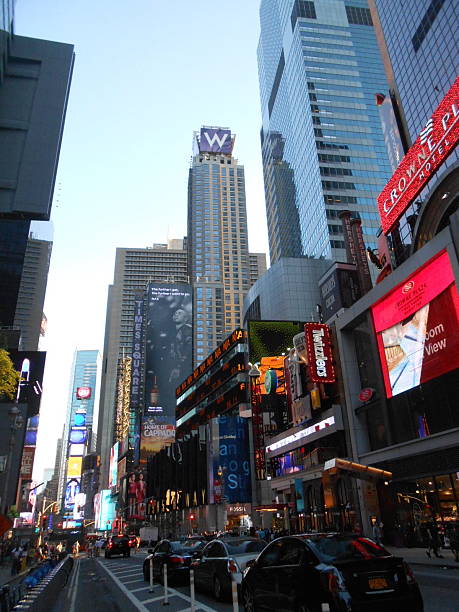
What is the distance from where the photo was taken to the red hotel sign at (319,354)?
3806 cm

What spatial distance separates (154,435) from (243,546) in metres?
133

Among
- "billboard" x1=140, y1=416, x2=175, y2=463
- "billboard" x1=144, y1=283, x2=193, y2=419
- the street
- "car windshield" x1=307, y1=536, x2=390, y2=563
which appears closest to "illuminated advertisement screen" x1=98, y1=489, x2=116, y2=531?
"billboard" x1=140, y1=416, x2=175, y2=463

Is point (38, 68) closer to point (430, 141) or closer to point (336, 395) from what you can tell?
point (430, 141)

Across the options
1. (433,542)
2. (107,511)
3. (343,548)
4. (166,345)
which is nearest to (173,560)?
(433,542)

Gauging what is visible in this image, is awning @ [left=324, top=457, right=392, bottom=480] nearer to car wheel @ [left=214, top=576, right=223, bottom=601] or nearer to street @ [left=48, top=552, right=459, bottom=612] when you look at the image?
street @ [left=48, top=552, right=459, bottom=612]

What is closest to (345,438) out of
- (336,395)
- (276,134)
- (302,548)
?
(336,395)

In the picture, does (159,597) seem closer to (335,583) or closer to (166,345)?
(335,583)

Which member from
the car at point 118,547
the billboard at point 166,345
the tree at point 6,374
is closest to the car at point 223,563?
the tree at point 6,374

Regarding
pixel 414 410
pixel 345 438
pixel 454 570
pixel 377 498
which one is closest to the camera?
pixel 454 570

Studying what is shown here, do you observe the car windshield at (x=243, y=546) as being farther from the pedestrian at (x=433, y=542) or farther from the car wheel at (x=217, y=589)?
the pedestrian at (x=433, y=542)

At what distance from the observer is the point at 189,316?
16400cm

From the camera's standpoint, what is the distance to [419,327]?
28.6 metres

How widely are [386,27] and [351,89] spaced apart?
115 ft

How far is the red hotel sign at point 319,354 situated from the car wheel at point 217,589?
25591mm
